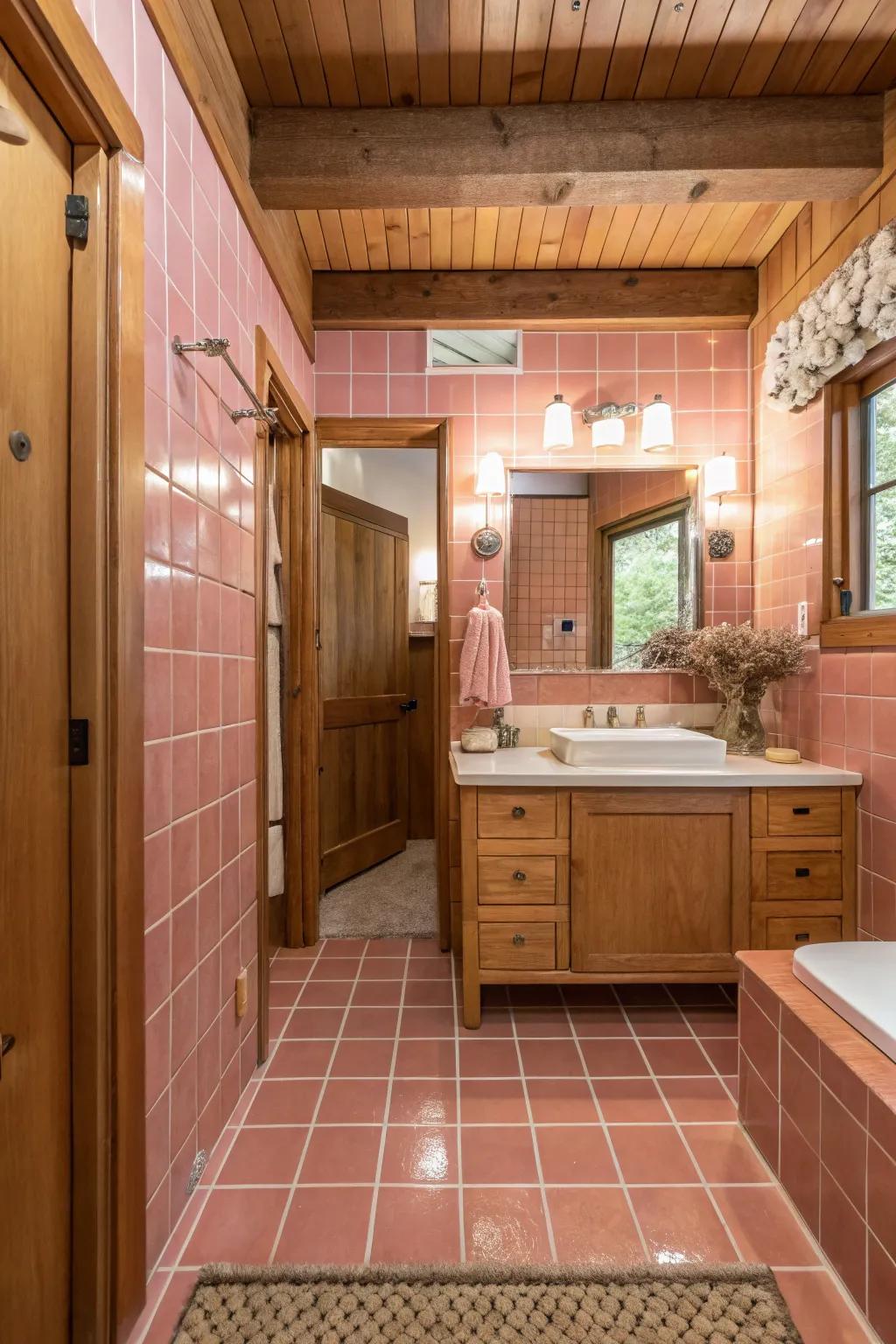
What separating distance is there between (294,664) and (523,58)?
6.27 feet

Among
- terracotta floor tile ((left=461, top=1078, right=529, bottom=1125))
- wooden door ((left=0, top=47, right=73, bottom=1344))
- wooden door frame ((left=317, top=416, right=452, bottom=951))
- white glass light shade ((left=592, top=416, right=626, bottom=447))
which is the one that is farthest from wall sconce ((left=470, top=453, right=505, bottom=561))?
terracotta floor tile ((left=461, top=1078, right=529, bottom=1125))

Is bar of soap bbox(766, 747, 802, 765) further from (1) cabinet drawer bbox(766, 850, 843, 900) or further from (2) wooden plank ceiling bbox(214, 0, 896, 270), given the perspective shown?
(2) wooden plank ceiling bbox(214, 0, 896, 270)

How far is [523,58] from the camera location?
162cm

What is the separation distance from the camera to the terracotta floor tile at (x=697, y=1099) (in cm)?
160

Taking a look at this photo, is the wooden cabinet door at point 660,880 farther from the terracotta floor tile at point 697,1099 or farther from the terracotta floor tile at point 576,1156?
the terracotta floor tile at point 576,1156

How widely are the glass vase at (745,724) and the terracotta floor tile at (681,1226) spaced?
1.39m

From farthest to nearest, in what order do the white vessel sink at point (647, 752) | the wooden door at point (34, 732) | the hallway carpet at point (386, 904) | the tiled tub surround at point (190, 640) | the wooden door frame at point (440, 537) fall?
the hallway carpet at point (386, 904) → the wooden door frame at point (440, 537) → the white vessel sink at point (647, 752) → the tiled tub surround at point (190, 640) → the wooden door at point (34, 732)

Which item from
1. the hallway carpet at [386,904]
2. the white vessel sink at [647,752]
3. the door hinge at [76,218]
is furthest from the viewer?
the hallway carpet at [386,904]

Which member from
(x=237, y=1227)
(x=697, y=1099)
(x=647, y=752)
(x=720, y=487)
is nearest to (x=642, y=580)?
(x=720, y=487)

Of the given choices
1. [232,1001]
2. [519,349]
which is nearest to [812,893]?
[232,1001]

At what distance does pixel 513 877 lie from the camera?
77.7 inches

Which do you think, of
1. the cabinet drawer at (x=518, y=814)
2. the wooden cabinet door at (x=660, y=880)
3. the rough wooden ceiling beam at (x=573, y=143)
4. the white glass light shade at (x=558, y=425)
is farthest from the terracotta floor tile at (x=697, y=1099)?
the rough wooden ceiling beam at (x=573, y=143)

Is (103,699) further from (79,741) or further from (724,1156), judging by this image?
(724,1156)

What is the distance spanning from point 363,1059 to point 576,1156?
635 mm
